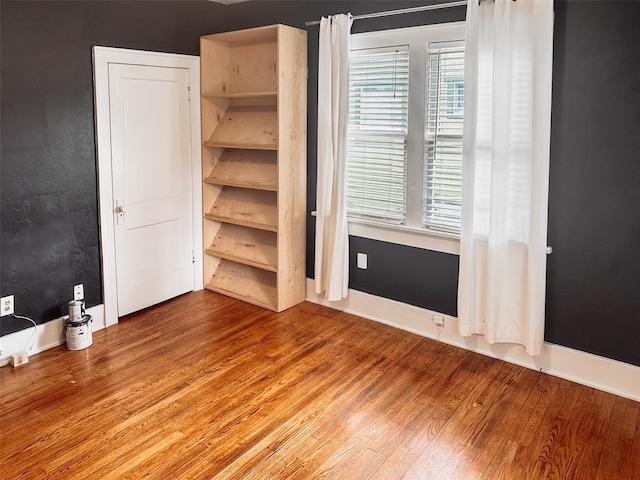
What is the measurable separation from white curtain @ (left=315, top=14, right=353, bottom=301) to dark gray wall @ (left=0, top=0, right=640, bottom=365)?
17 centimetres

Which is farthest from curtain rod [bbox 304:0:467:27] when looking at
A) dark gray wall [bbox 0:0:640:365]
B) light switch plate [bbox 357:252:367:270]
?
light switch plate [bbox 357:252:367:270]

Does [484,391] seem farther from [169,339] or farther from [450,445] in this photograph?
[169,339]

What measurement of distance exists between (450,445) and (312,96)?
273 cm

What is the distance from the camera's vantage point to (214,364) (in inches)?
138

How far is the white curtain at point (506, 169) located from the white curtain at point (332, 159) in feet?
3.06

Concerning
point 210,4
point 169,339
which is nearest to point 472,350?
point 169,339

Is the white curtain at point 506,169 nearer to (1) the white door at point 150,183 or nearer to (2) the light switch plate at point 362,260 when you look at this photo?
(2) the light switch plate at point 362,260

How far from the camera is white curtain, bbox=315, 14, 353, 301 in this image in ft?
12.7

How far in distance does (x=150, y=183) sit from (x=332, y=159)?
1423 mm

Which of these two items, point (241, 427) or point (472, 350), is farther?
point (472, 350)

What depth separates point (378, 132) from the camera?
12.9 ft

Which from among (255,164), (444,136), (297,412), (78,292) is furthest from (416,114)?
(78,292)

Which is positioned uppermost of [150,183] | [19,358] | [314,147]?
[314,147]

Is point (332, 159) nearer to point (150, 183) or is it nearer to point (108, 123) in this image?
point (150, 183)
